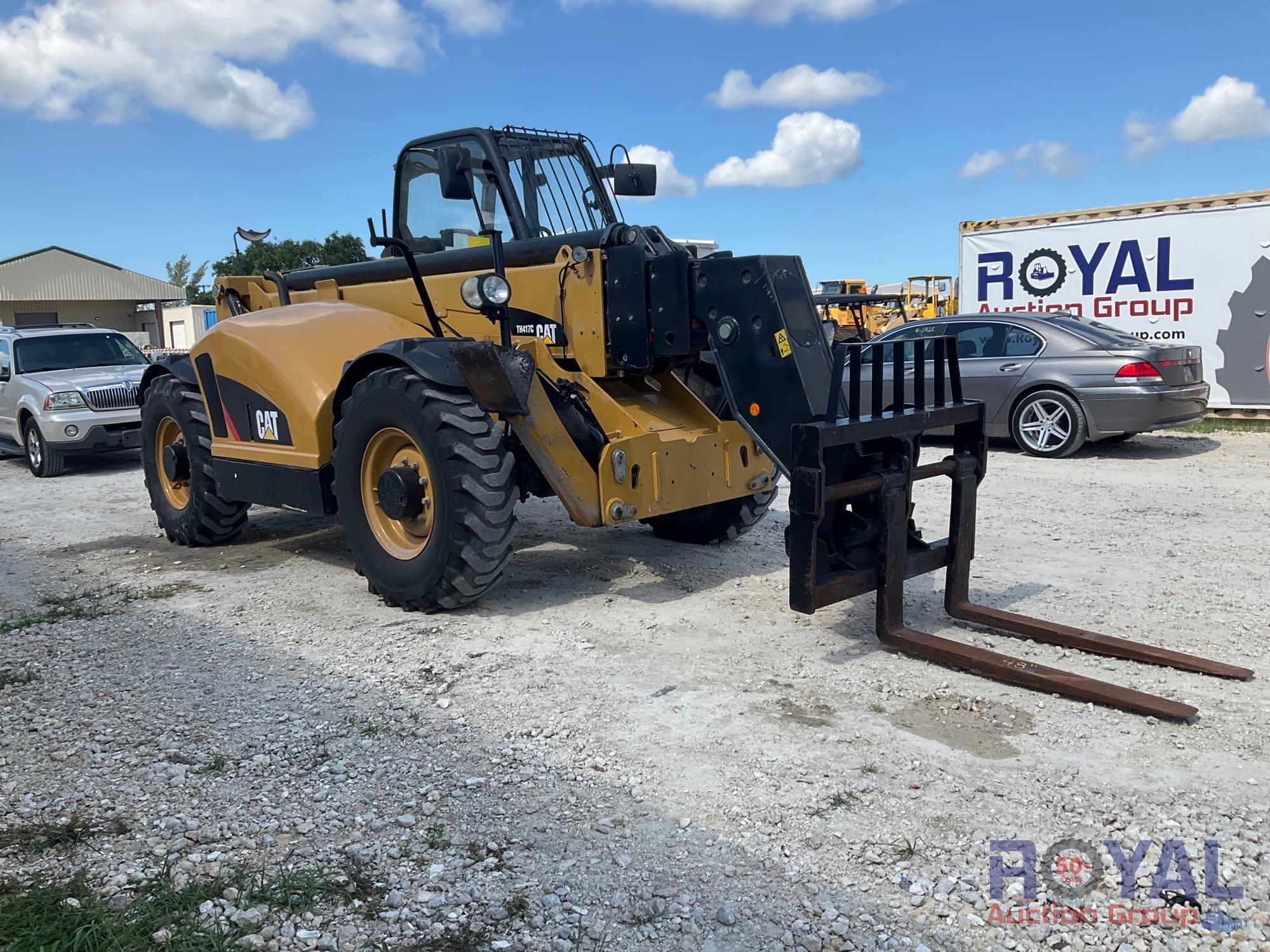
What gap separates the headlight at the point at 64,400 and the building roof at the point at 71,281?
112 ft

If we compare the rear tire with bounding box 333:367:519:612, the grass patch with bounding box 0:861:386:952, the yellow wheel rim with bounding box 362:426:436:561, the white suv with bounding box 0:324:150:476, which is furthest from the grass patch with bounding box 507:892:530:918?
the white suv with bounding box 0:324:150:476

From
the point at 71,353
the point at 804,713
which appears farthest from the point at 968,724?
the point at 71,353

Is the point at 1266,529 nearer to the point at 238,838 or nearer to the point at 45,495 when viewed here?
the point at 238,838

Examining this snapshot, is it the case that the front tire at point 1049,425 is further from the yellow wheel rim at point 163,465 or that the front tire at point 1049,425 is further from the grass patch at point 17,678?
the grass patch at point 17,678

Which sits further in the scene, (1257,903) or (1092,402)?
(1092,402)

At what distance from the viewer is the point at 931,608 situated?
5.56 metres

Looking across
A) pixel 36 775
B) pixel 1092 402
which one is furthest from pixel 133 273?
pixel 36 775

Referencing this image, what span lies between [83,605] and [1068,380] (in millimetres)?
9593

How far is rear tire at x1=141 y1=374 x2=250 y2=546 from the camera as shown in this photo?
740 cm

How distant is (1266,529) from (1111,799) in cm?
502

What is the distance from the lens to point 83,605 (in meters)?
6.13

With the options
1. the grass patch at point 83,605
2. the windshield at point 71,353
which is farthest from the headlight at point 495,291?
the windshield at point 71,353

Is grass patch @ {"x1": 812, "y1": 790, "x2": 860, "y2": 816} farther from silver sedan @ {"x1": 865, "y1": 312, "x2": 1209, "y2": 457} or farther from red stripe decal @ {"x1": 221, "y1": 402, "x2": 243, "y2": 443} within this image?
silver sedan @ {"x1": 865, "y1": 312, "x2": 1209, "y2": 457}

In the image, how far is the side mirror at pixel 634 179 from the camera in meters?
6.55
